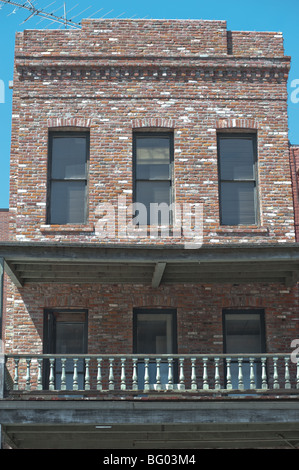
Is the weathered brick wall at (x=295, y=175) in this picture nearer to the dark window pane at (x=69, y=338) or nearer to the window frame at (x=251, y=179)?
the window frame at (x=251, y=179)

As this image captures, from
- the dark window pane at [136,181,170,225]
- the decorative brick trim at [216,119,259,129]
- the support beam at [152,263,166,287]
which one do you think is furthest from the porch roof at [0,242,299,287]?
the decorative brick trim at [216,119,259,129]

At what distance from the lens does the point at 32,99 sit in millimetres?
19203

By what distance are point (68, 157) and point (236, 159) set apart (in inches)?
148

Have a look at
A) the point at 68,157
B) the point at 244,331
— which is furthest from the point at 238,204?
the point at 68,157

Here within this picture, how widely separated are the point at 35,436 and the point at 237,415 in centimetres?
442

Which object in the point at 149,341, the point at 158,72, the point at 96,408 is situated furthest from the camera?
the point at 158,72

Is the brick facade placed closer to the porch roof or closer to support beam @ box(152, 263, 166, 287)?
the porch roof

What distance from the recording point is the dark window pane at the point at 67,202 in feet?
61.0

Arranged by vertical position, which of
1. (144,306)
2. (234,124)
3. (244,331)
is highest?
(234,124)

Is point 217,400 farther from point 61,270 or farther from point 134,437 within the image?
point 61,270

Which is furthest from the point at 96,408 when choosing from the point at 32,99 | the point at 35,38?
the point at 35,38

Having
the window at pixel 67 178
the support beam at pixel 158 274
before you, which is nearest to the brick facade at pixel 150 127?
the window at pixel 67 178

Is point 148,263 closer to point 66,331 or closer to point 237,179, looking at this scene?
point 66,331

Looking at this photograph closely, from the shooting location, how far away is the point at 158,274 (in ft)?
55.5
